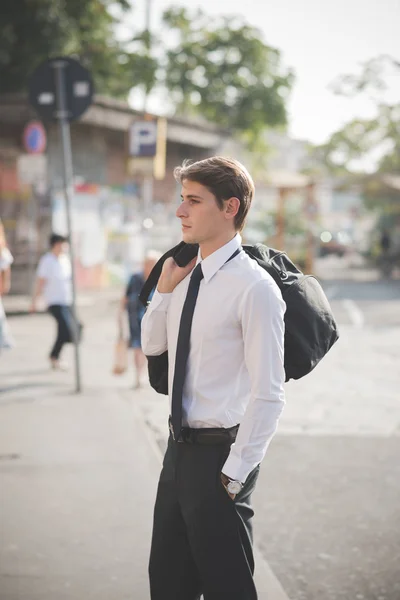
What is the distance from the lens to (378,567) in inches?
182

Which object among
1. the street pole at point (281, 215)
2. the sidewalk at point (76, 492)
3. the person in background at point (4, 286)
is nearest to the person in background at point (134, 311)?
the sidewalk at point (76, 492)

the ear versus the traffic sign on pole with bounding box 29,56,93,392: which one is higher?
the ear

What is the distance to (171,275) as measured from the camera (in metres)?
2.97

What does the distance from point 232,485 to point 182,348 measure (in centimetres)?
44

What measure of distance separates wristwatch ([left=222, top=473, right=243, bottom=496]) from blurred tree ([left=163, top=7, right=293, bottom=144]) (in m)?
33.1

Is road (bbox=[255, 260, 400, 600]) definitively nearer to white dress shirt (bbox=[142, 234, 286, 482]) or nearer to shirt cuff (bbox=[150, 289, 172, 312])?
white dress shirt (bbox=[142, 234, 286, 482])

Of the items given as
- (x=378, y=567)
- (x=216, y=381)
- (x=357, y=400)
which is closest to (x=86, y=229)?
(x=357, y=400)

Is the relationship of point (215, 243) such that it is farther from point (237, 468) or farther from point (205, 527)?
point (205, 527)

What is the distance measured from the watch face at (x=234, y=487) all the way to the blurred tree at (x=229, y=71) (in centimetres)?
3308

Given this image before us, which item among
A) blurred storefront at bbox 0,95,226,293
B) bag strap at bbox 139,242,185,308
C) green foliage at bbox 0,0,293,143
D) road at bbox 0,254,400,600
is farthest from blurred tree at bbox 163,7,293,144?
bag strap at bbox 139,242,185,308

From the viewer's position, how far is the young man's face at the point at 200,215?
2.83 metres

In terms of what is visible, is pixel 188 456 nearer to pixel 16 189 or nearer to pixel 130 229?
pixel 16 189

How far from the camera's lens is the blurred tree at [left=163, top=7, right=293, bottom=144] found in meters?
34.8

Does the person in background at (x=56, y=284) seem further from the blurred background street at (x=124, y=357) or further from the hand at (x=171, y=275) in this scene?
the hand at (x=171, y=275)
